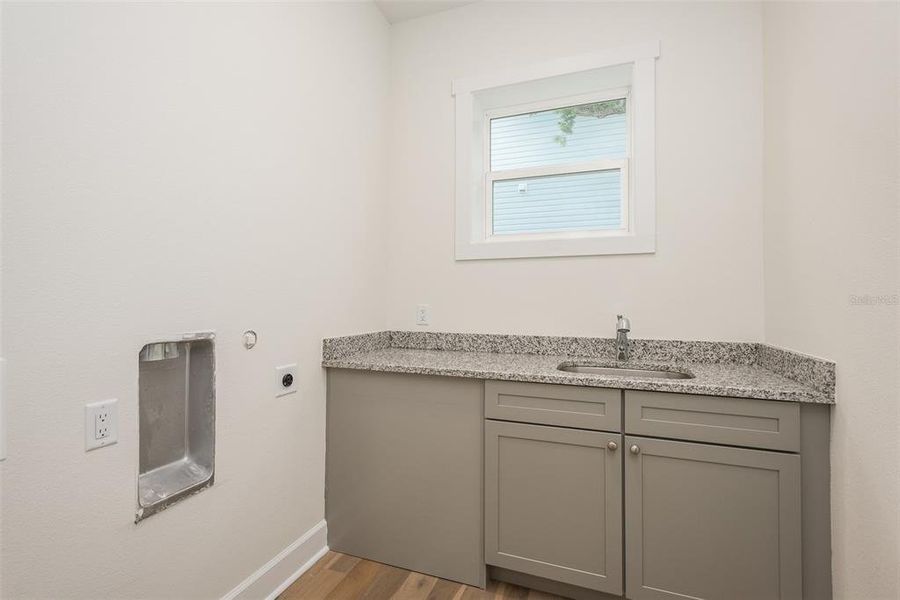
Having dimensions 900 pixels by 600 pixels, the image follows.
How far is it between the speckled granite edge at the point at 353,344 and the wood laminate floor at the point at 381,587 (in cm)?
90

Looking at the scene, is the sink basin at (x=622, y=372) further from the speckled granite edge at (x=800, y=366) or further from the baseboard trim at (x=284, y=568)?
the baseboard trim at (x=284, y=568)

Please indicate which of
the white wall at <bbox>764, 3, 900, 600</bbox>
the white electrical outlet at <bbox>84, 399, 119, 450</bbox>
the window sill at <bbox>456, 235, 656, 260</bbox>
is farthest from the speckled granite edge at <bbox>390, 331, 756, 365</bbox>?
the white electrical outlet at <bbox>84, 399, 119, 450</bbox>

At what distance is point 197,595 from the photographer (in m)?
1.37

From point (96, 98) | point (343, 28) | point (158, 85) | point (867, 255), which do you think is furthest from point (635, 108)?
point (96, 98)

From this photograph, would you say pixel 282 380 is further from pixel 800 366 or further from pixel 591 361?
pixel 800 366

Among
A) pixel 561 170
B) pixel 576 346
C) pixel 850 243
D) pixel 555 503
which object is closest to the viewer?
pixel 850 243

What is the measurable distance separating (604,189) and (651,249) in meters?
0.43

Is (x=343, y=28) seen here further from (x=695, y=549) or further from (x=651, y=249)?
(x=695, y=549)

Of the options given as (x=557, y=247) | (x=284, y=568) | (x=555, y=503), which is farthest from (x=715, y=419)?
(x=284, y=568)

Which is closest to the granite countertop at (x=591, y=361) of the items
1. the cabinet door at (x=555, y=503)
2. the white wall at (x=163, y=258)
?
the cabinet door at (x=555, y=503)

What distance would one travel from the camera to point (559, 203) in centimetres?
232

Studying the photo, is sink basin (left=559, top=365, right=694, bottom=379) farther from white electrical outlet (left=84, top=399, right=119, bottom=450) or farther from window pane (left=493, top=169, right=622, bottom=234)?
white electrical outlet (left=84, top=399, right=119, bottom=450)

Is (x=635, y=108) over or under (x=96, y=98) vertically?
over

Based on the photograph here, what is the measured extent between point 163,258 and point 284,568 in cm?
128
